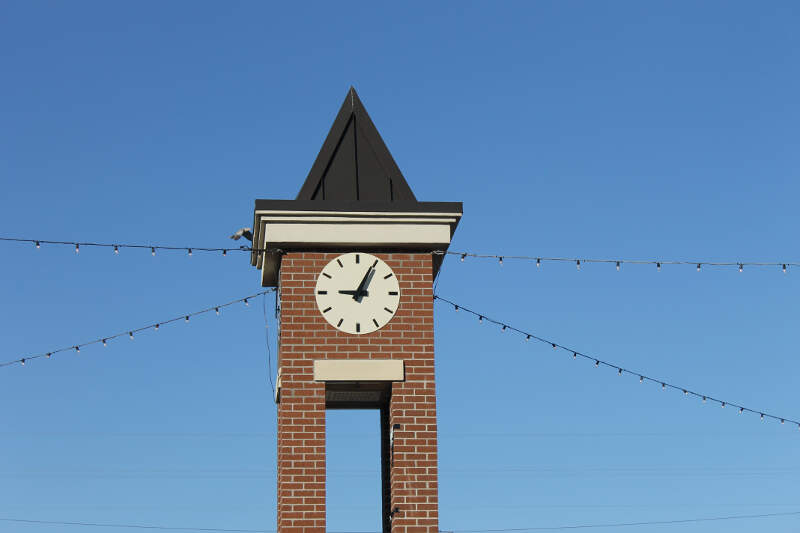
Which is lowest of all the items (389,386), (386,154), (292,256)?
(389,386)

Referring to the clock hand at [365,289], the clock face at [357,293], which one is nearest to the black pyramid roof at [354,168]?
the clock face at [357,293]

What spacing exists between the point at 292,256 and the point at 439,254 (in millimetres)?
2070

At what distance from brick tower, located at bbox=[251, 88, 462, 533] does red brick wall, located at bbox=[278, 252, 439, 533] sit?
0.01 metres

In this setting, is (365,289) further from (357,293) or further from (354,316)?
(354,316)

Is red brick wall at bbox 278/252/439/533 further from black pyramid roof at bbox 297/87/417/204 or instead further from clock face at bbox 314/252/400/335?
black pyramid roof at bbox 297/87/417/204

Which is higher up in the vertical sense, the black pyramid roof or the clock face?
the black pyramid roof

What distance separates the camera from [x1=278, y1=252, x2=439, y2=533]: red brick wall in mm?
20219

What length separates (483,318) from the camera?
22031mm

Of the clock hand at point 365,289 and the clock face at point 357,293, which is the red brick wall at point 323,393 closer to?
the clock face at point 357,293

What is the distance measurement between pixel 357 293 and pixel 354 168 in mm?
1950

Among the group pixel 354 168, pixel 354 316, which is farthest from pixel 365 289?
pixel 354 168

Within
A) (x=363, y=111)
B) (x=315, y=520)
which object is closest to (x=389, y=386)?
(x=315, y=520)

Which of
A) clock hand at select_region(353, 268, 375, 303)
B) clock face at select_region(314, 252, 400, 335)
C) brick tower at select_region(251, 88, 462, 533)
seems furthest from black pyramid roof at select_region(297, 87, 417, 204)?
clock hand at select_region(353, 268, 375, 303)

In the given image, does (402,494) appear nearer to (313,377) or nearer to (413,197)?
(313,377)
